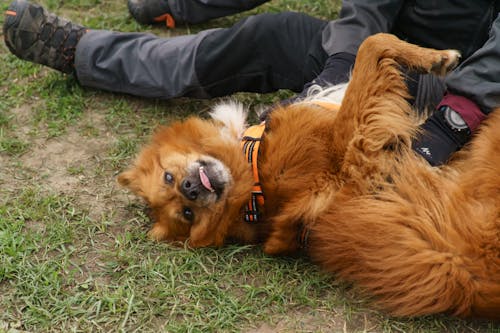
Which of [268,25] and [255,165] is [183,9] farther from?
[255,165]

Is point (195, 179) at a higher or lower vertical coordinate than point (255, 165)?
lower

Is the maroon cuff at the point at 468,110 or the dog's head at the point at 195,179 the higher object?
the maroon cuff at the point at 468,110

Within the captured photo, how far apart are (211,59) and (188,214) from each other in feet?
4.23

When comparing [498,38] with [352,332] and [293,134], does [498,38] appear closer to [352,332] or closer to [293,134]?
[293,134]

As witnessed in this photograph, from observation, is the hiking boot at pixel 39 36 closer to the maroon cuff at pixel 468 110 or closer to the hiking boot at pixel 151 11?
the hiking boot at pixel 151 11

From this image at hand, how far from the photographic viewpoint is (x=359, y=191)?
128 inches

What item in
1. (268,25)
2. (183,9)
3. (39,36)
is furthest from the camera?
(183,9)

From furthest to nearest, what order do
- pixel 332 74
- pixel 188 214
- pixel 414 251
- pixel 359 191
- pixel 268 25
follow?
pixel 268 25 → pixel 332 74 → pixel 188 214 → pixel 359 191 → pixel 414 251

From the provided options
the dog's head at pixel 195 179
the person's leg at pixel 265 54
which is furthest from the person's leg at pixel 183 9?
the dog's head at pixel 195 179

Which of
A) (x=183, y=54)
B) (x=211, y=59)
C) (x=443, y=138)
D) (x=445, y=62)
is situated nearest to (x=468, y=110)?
(x=443, y=138)

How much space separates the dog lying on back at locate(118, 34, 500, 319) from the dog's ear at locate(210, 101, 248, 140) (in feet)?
0.04

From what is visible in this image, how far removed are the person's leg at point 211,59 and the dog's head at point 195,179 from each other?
22.0 inches

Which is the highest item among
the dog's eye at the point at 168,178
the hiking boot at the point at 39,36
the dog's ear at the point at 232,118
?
the hiking boot at the point at 39,36

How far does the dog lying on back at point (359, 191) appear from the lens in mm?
2924
